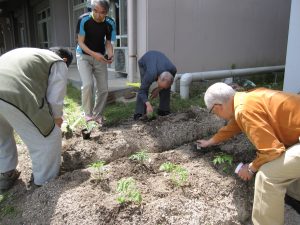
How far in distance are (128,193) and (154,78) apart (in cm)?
199

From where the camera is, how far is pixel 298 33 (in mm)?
4914

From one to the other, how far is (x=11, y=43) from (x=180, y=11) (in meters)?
17.5

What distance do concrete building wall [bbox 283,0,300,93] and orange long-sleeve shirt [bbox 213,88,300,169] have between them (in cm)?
297

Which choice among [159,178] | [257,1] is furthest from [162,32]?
[159,178]

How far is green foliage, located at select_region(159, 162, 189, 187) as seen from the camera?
9.32 ft

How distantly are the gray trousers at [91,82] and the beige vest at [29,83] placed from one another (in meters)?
1.52

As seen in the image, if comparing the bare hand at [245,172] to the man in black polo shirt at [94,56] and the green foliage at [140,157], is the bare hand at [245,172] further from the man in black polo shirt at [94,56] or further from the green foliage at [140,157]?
the man in black polo shirt at [94,56]

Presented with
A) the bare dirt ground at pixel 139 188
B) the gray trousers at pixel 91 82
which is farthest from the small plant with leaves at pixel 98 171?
the gray trousers at pixel 91 82

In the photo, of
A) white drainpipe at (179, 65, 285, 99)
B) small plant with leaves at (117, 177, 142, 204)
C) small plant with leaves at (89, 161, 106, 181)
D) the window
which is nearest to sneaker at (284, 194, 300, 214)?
small plant with leaves at (117, 177, 142, 204)

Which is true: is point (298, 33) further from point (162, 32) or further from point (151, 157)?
point (151, 157)

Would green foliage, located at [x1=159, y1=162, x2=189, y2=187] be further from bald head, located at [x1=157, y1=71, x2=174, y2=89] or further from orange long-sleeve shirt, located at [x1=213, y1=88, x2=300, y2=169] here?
bald head, located at [x1=157, y1=71, x2=174, y2=89]

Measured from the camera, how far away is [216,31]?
24.5ft

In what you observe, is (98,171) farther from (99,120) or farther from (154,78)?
(154,78)

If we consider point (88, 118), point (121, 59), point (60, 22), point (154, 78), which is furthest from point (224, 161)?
point (60, 22)
